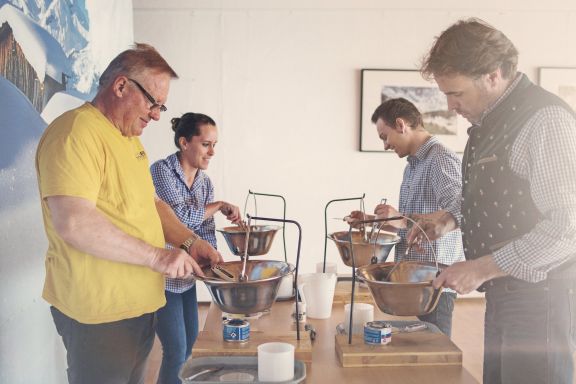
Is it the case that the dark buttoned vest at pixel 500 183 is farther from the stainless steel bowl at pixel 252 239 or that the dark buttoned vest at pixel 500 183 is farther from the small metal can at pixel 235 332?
the stainless steel bowl at pixel 252 239

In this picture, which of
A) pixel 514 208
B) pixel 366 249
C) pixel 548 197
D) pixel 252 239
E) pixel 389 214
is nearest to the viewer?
pixel 548 197

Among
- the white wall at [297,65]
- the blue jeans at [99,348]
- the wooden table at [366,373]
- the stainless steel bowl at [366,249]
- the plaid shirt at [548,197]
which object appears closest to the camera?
the plaid shirt at [548,197]

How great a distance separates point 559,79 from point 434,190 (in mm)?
2996

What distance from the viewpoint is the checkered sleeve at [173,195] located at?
8.20 feet

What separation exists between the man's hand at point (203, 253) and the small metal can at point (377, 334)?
1.84ft

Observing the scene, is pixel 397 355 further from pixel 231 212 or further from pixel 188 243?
pixel 231 212

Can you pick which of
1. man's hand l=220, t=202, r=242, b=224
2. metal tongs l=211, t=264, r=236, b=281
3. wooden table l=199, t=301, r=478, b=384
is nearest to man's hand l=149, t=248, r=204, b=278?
metal tongs l=211, t=264, r=236, b=281

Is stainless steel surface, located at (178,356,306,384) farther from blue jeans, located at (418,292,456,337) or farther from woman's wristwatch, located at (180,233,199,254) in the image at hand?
blue jeans, located at (418,292,456,337)

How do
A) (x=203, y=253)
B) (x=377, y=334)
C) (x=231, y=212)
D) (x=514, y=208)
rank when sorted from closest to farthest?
(x=514, y=208) < (x=377, y=334) < (x=203, y=253) < (x=231, y=212)

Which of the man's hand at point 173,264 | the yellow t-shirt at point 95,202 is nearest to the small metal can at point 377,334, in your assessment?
the man's hand at point 173,264

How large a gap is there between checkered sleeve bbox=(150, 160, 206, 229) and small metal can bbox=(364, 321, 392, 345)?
1.13 meters

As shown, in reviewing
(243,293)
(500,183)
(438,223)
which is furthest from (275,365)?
(438,223)

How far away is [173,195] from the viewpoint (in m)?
2.54

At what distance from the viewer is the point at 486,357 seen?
1.62m
